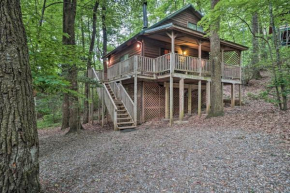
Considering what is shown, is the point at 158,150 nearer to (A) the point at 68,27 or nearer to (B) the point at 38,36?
(B) the point at 38,36

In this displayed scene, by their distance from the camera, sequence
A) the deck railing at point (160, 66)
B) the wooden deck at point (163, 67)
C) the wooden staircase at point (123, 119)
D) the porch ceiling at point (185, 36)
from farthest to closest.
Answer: the deck railing at point (160, 66), the wooden deck at point (163, 67), the porch ceiling at point (185, 36), the wooden staircase at point (123, 119)

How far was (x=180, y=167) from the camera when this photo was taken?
3428 millimetres

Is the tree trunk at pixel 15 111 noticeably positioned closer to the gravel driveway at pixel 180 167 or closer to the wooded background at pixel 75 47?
the gravel driveway at pixel 180 167

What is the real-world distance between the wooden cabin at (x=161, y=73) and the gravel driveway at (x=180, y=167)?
386 cm

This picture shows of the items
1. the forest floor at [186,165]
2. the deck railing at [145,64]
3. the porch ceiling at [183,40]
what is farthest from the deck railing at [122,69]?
the forest floor at [186,165]

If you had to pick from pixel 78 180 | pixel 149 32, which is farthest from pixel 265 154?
pixel 149 32

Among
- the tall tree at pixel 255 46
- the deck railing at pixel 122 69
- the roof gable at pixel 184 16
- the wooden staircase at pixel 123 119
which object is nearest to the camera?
the wooden staircase at pixel 123 119

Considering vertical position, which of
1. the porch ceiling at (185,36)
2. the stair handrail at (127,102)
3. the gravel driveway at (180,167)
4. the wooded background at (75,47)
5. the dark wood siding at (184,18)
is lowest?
the gravel driveway at (180,167)

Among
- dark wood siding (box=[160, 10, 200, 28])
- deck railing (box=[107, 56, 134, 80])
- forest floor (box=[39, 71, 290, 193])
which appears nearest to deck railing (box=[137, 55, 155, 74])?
deck railing (box=[107, 56, 134, 80])

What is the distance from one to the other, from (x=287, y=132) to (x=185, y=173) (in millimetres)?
3885

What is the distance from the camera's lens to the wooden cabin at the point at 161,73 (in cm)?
903

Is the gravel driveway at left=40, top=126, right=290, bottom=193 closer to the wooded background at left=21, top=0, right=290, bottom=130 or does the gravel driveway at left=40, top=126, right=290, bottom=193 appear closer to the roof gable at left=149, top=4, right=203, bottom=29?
the wooded background at left=21, top=0, right=290, bottom=130

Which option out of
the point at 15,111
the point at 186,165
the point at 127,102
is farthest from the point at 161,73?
the point at 15,111

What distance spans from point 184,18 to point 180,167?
12963mm
